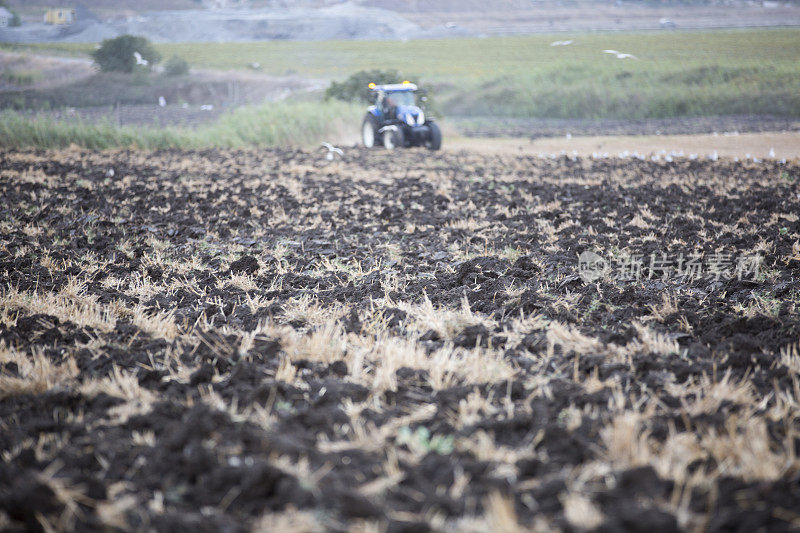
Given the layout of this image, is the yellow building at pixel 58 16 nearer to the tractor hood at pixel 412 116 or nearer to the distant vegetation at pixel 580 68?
the distant vegetation at pixel 580 68

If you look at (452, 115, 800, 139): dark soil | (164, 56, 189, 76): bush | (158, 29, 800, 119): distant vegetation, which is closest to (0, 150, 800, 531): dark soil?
(452, 115, 800, 139): dark soil

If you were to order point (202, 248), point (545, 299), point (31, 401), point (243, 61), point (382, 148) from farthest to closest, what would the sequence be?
point (243, 61) < point (382, 148) < point (202, 248) < point (545, 299) < point (31, 401)

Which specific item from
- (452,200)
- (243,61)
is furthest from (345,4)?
(452,200)

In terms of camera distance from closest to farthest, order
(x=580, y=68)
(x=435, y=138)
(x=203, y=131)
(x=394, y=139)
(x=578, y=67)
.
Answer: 1. (x=435, y=138)
2. (x=394, y=139)
3. (x=203, y=131)
4. (x=580, y=68)
5. (x=578, y=67)

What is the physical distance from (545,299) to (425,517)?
8.17ft

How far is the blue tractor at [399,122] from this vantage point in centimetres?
1634

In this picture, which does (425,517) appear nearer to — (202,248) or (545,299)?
(545,299)

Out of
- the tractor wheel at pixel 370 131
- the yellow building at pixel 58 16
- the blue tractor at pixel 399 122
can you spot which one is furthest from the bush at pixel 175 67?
the blue tractor at pixel 399 122

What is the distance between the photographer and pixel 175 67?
35.1 meters

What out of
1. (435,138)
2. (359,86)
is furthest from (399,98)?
(359,86)

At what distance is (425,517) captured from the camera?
1.69 m

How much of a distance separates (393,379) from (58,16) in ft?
134

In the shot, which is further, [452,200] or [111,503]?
[452,200]

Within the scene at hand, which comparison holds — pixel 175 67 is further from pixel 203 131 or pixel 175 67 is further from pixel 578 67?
pixel 578 67
